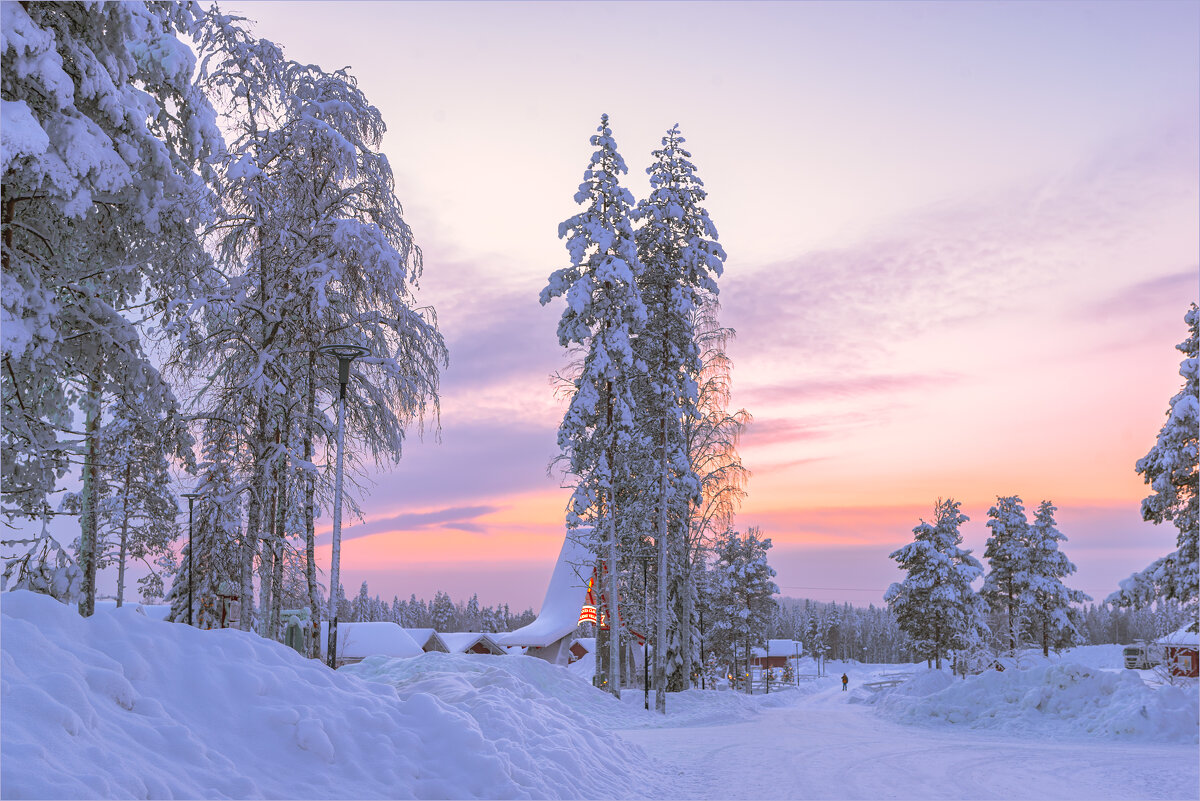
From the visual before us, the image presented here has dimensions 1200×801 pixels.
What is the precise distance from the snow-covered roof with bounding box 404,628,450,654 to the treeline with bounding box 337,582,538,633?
38.8 meters

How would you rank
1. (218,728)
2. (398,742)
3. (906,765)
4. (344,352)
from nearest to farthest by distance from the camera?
(218,728)
(398,742)
(344,352)
(906,765)

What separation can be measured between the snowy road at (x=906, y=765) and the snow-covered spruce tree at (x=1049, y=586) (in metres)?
27.2

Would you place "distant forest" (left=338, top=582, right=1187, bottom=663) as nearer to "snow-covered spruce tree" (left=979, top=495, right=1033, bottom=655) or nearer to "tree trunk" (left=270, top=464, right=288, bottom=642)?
"snow-covered spruce tree" (left=979, top=495, right=1033, bottom=655)

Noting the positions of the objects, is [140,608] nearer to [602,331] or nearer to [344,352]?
[344,352]

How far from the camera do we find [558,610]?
59.5 meters

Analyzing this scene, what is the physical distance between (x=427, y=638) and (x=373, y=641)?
23.7 feet

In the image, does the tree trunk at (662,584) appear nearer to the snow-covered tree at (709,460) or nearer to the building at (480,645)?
the snow-covered tree at (709,460)

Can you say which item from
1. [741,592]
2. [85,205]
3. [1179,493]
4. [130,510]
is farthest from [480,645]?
[85,205]

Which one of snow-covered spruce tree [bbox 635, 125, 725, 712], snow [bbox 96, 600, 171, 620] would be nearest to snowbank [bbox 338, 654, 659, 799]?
snow [bbox 96, 600, 171, 620]

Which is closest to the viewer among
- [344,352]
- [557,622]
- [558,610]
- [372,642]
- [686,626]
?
[344,352]

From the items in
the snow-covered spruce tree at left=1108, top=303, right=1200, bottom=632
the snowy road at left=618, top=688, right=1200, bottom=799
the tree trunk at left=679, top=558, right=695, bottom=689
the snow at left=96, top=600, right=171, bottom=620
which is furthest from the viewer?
the tree trunk at left=679, top=558, right=695, bottom=689

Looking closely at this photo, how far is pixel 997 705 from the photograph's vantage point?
2320cm

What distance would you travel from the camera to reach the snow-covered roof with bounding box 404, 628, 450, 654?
52.4 m

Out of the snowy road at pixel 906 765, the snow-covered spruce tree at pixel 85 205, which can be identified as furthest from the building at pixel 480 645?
the snow-covered spruce tree at pixel 85 205
